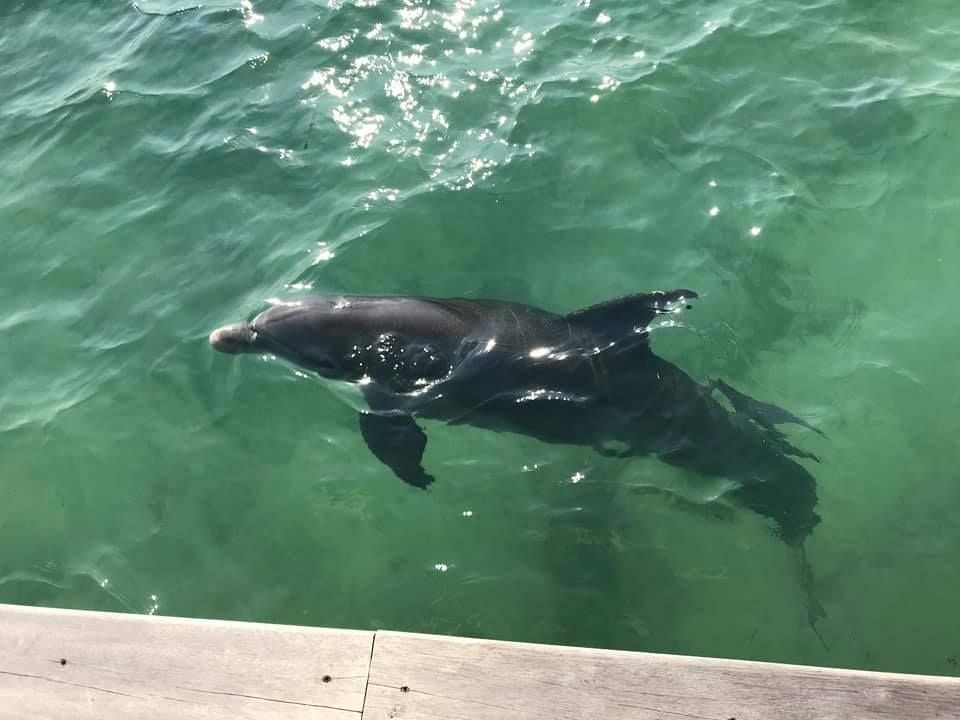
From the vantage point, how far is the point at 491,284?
7.54m

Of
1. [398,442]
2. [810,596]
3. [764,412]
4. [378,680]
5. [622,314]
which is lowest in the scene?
[810,596]

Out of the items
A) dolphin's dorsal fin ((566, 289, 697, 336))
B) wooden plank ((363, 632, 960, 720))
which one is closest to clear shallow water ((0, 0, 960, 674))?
dolphin's dorsal fin ((566, 289, 697, 336))

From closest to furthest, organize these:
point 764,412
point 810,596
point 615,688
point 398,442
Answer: point 615,688
point 810,596
point 764,412
point 398,442

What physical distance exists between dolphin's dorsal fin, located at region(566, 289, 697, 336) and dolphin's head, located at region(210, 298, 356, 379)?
6.24 feet

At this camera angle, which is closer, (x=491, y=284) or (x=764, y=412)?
(x=764, y=412)

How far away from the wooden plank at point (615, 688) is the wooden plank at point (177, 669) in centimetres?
27

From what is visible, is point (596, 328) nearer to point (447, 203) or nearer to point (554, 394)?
point (554, 394)

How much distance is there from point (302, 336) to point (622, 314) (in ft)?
8.62

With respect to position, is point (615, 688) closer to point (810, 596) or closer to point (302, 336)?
point (810, 596)

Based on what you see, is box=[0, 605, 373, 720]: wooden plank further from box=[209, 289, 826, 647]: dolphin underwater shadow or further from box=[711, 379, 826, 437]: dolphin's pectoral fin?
box=[711, 379, 826, 437]: dolphin's pectoral fin

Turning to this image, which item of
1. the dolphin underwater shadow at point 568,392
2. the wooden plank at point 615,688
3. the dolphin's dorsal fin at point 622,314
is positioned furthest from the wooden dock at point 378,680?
the dolphin's dorsal fin at point 622,314

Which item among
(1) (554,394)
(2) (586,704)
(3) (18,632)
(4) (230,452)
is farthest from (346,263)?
(2) (586,704)

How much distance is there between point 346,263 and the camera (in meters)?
7.85

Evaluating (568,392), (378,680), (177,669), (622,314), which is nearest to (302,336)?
(568,392)
